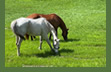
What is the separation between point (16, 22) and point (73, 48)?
16.7ft

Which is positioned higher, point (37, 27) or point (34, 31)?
point (37, 27)

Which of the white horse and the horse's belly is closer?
the white horse

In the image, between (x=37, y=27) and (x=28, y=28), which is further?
(x=37, y=27)

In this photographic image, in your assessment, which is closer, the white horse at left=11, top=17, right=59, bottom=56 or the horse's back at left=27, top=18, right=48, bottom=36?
the white horse at left=11, top=17, right=59, bottom=56

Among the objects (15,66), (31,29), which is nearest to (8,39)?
(31,29)

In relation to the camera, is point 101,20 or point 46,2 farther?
point 46,2

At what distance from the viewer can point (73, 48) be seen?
15.6 m

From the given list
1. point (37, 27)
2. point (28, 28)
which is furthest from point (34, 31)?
point (28, 28)

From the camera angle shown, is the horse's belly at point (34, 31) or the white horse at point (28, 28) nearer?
the white horse at point (28, 28)

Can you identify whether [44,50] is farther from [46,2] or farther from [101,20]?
[46,2]

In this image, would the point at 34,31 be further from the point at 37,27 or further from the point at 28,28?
the point at 28,28

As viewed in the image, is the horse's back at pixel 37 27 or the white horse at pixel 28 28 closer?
the white horse at pixel 28 28

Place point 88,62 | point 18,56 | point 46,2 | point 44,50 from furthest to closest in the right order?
point 46,2
point 44,50
point 18,56
point 88,62

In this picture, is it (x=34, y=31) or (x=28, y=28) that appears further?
(x=34, y=31)
